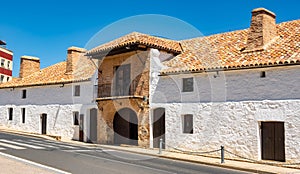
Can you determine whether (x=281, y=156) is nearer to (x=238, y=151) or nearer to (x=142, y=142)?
(x=238, y=151)

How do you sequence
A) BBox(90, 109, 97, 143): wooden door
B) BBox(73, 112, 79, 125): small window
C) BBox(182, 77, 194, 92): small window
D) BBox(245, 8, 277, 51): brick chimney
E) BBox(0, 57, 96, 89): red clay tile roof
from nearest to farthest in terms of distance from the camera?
1. BBox(245, 8, 277, 51): brick chimney
2. BBox(182, 77, 194, 92): small window
3. BBox(90, 109, 97, 143): wooden door
4. BBox(73, 112, 79, 125): small window
5. BBox(0, 57, 96, 89): red clay tile roof

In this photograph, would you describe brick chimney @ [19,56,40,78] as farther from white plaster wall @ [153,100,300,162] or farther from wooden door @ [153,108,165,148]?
white plaster wall @ [153,100,300,162]

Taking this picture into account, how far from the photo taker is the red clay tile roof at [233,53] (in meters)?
14.5

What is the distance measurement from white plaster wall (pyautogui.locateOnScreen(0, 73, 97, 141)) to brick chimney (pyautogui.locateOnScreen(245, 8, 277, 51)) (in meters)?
10.3

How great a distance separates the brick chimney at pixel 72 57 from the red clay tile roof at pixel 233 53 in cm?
955

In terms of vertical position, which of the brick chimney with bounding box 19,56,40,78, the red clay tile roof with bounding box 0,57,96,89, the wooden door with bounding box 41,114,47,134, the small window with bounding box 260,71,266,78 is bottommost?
the wooden door with bounding box 41,114,47,134

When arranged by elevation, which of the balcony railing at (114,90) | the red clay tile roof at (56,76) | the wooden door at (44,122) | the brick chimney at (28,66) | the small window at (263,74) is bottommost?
the wooden door at (44,122)

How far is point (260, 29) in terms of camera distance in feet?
53.7

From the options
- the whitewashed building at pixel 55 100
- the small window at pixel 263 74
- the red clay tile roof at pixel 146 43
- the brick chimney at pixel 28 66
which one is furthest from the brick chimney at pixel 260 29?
the brick chimney at pixel 28 66

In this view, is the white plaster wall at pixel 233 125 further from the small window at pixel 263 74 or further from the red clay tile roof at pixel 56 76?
the red clay tile roof at pixel 56 76

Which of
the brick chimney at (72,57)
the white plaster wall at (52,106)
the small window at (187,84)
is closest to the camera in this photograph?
the small window at (187,84)

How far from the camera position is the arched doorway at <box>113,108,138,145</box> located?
67.4 feet

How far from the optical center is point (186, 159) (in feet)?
47.6

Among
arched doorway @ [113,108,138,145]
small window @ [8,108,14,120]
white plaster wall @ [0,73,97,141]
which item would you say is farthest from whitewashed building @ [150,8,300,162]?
small window @ [8,108,14,120]
